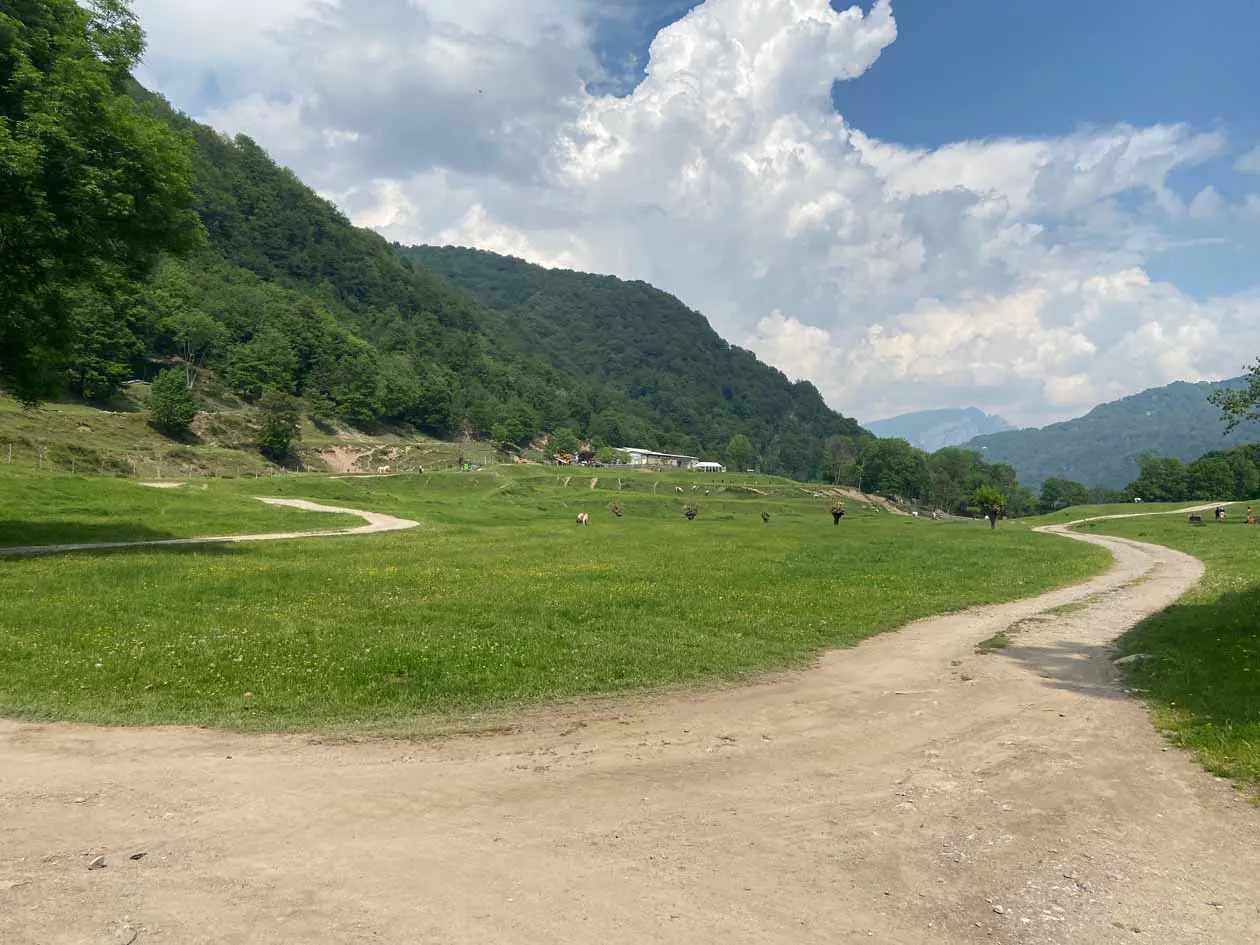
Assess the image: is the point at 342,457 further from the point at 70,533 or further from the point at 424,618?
the point at 424,618

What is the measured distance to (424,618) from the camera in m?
17.3

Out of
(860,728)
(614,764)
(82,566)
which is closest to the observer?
(614,764)

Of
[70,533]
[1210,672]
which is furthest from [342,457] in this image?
[1210,672]

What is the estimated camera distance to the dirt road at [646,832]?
5.75m

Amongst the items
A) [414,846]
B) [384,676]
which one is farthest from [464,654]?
[414,846]

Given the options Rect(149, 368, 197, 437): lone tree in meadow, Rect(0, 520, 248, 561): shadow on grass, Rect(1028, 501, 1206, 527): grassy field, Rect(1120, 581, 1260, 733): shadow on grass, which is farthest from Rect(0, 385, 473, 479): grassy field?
Rect(1028, 501, 1206, 527): grassy field

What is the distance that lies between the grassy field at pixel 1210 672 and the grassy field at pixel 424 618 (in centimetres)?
512

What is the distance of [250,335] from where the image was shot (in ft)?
579

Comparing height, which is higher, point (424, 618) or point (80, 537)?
point (424, 618)

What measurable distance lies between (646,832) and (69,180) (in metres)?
27.1

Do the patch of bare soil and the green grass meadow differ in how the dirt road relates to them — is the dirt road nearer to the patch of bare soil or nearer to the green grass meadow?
the green grass meadow

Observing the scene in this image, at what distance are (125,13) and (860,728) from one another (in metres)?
34.7

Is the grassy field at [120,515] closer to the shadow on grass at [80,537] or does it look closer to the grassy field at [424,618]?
the shadow on grass at [80,537]

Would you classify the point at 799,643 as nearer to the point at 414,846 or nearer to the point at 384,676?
the point at 384,676
